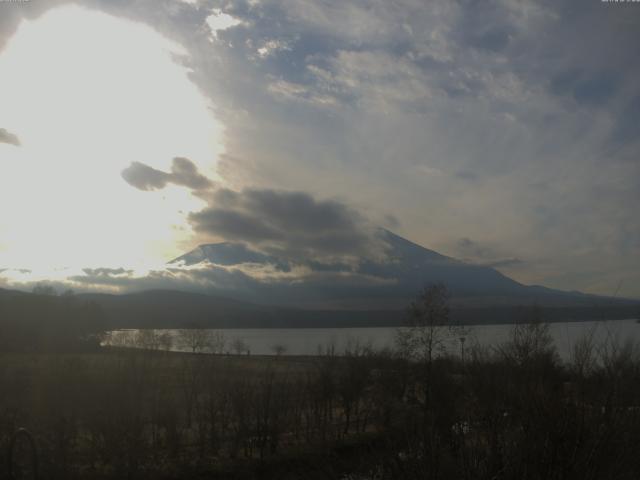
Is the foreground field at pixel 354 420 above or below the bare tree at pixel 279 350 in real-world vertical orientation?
above

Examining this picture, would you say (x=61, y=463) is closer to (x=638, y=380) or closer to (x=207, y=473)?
(x=207, y=473)

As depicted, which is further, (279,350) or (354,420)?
(279,350)

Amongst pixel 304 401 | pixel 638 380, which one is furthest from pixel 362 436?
pixel 638 380

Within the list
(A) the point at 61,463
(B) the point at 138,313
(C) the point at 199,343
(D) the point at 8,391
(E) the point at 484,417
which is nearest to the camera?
(E) the point at 484,417

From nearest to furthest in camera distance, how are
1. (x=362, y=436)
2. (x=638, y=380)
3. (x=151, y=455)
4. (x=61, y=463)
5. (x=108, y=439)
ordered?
(x=638, y=380)
(x=61, y=463)
(x=108, y=439)
(x=151, y=455)
(x=362, y=436)

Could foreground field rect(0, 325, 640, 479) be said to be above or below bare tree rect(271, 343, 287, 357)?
above

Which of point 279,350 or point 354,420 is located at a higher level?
point 279,350

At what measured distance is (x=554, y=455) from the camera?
6449mm

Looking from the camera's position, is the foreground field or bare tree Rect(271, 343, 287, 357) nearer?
the foreground field

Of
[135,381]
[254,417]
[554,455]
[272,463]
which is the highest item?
[554,455]

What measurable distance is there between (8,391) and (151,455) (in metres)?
7.62

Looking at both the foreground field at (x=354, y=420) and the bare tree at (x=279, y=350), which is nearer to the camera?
the foreground field at (x=354, y=420)

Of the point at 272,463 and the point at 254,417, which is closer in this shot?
the point at 272,463

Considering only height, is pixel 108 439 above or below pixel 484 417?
below
